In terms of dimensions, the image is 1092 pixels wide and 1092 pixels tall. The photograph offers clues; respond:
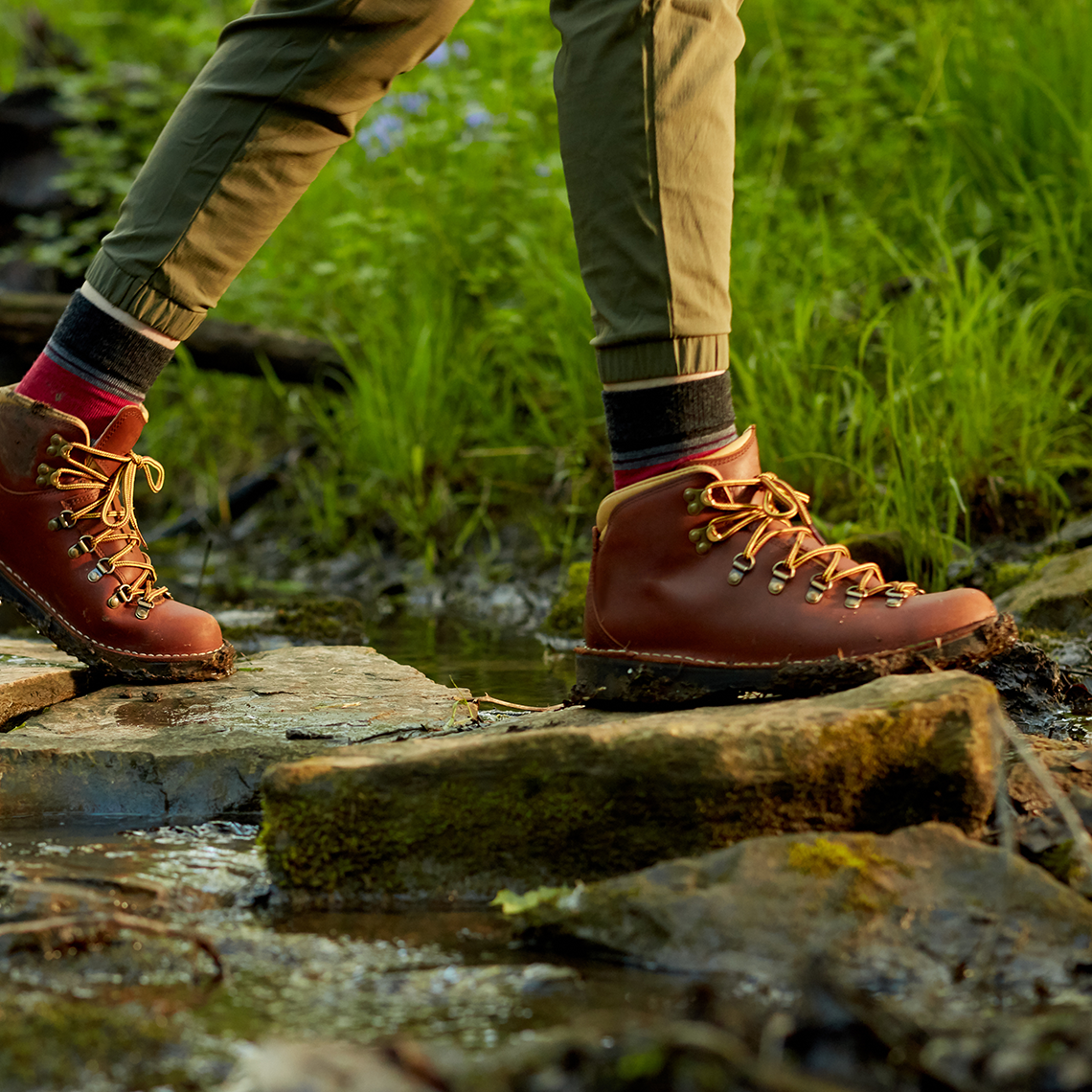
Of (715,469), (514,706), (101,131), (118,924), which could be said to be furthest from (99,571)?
(101,131)

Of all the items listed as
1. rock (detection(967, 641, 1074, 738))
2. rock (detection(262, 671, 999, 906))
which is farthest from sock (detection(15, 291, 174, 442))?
rock (detection(967, 641, 1074, 738))

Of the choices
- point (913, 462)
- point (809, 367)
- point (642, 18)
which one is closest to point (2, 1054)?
point (642, 18)

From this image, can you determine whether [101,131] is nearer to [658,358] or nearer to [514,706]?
[514,706]

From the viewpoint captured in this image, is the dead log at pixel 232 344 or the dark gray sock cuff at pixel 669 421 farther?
the dead log at pixel 232 344

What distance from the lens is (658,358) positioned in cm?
167

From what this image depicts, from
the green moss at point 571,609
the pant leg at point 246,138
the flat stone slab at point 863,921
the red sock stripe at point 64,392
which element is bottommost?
the green moss at point 571,609

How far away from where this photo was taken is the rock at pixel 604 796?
56.2 inches

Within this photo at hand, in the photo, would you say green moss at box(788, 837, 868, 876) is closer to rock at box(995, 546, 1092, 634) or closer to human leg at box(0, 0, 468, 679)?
human leg at box(0, 0, 468, 679)

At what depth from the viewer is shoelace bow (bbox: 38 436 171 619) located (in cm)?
202

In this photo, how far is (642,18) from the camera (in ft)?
5.30

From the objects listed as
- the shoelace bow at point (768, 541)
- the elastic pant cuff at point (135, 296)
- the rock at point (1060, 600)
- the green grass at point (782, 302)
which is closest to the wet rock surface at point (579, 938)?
the shoelace bow at point (768, 541)

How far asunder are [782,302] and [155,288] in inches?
101

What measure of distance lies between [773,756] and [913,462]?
6.29 feet

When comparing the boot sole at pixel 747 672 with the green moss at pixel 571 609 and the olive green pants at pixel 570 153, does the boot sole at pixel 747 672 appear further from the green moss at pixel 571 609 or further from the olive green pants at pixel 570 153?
the green moss at pixel 571 609
